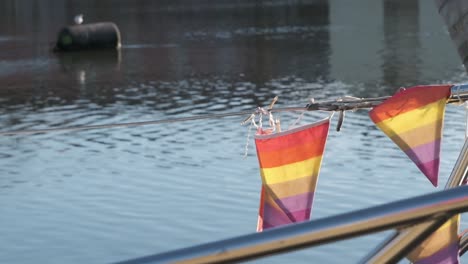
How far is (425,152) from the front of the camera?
14.0 feet

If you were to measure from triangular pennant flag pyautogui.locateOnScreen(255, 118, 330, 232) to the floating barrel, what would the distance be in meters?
29.6

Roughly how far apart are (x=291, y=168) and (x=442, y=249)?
1.29 m

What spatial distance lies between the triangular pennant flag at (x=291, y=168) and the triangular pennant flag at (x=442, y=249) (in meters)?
0.92

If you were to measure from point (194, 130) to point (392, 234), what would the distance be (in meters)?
16.2

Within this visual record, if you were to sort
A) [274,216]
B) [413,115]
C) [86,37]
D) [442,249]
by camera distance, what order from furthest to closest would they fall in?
[86,37], [274,216], [413,115], [442,249]

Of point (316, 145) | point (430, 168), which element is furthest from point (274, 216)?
point (430, 168)

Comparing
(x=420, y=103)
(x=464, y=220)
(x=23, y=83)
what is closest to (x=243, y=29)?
(x=23, y=83)

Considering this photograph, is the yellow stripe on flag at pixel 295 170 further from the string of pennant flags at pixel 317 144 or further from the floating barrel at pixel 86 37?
the floating barrel at pixel 86 37

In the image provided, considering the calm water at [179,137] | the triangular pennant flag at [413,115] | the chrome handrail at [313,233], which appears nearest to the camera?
the chrome handrail at [313,233]

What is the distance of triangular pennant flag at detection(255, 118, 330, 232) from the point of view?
4125mm

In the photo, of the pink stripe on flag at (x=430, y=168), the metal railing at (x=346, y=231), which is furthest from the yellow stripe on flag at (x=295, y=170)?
the metal railing at (x=346, y=231)

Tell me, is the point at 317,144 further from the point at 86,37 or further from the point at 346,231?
the point at 86,37

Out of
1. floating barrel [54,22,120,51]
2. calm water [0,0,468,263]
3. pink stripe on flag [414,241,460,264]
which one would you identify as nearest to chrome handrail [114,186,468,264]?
pink stripe on flag [414,241,460,264]

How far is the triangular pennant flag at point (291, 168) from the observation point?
4.12 metres
